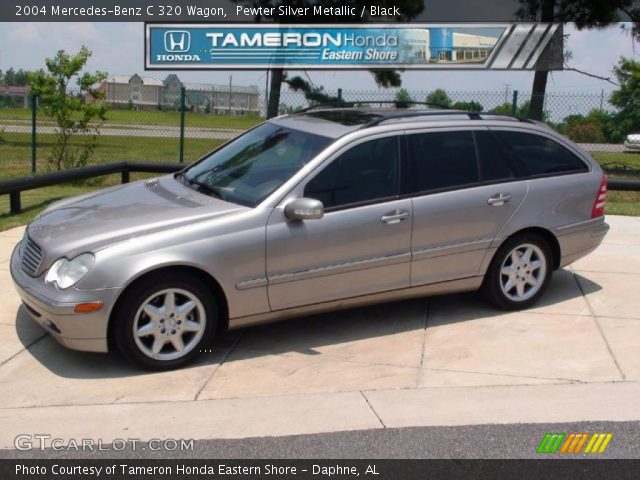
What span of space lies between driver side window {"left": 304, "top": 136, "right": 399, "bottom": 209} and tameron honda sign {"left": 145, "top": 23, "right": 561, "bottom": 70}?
13.8 m

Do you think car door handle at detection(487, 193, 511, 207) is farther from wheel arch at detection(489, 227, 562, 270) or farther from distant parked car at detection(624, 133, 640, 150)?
distant parked car at detection(624, 133, 640, 150)

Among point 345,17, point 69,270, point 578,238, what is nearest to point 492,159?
point 578,238

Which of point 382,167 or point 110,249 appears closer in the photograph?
point 110,249

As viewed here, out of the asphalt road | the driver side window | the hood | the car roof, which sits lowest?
the asphalt road

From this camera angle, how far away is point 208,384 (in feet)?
16.5

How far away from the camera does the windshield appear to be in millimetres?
5668

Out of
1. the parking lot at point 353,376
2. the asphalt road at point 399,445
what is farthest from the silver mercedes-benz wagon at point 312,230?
the asphalt road at point 399,445

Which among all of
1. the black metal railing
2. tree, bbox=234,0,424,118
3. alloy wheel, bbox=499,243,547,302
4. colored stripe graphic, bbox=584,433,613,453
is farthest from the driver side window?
tree, bbox=234,0,424,118

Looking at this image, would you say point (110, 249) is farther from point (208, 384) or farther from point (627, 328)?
point (627, 328)

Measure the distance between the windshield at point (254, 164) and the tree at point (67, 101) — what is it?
10.8m

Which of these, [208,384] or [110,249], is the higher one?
[110,249]
